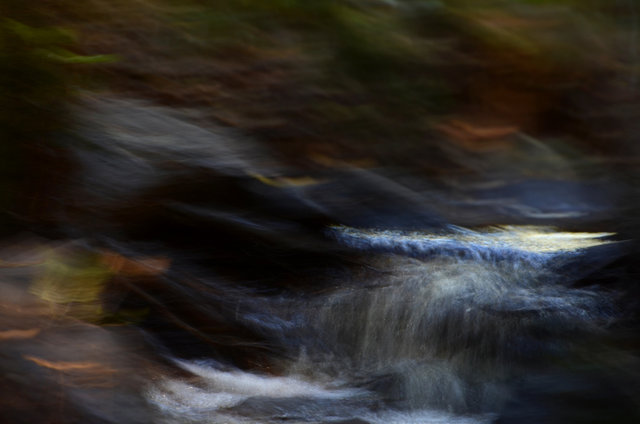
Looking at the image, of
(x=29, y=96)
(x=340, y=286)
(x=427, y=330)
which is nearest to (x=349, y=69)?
(x=340, y=286)

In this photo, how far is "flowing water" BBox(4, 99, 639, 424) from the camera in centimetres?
188

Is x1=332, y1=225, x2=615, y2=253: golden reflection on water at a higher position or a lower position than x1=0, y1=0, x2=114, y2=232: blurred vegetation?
lower

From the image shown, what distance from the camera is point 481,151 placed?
6.10 feet

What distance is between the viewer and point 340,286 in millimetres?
1998

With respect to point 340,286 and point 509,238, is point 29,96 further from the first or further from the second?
point 509,238

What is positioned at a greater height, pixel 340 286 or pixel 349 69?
pixel 349 69

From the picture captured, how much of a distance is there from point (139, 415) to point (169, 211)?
60cm

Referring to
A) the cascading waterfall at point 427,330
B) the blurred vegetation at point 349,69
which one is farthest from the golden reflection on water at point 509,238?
the blurred vegetation at point 349,69

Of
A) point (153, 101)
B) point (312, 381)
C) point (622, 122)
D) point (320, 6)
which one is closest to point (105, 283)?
point (153, 101)

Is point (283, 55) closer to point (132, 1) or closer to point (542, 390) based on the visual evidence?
point (132, 1)

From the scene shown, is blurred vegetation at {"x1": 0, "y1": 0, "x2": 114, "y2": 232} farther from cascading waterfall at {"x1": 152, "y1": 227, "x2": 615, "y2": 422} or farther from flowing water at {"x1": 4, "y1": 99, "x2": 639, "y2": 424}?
cascading waterfall at {"x1": 152, "y1": 227, "x2": 615, "y2": 422}

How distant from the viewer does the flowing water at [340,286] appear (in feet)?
6.18

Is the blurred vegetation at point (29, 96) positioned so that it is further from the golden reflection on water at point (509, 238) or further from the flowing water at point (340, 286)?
the golden reflection on water at point (509, 238)

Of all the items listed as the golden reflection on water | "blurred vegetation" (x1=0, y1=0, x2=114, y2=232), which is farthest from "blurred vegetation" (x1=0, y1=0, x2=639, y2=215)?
the golden reflection on water
